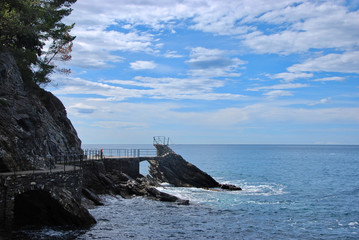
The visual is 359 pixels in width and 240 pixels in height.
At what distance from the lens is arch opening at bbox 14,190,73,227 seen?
23.0 metres

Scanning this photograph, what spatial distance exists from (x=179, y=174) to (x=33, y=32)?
103 ft

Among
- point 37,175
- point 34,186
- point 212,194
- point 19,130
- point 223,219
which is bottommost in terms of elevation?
point 223,219

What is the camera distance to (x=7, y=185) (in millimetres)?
19328

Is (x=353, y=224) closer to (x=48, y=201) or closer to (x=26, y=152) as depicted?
(x=48, y=201)

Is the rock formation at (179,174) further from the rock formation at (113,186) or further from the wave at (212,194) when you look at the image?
the rock formation at (113,186)

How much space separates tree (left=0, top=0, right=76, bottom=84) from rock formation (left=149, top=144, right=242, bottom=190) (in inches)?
872

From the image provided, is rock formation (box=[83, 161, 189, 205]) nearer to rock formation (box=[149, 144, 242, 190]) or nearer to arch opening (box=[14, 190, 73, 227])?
arch opening (box=[14, 190, 73, 227])

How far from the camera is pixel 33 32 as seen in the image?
34.4 m

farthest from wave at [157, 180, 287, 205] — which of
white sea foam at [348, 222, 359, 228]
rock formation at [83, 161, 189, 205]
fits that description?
white sea foam at [348, 222, 359, 228]

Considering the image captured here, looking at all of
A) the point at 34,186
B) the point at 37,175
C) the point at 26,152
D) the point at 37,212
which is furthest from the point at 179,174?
the point at 34,186

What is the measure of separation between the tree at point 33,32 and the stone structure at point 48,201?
16.3 meters

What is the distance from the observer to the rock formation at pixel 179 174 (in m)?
52.9

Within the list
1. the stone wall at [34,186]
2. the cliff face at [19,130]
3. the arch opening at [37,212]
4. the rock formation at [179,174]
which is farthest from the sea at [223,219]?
the rock formation at [179,174]

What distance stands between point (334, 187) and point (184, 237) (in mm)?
43101
